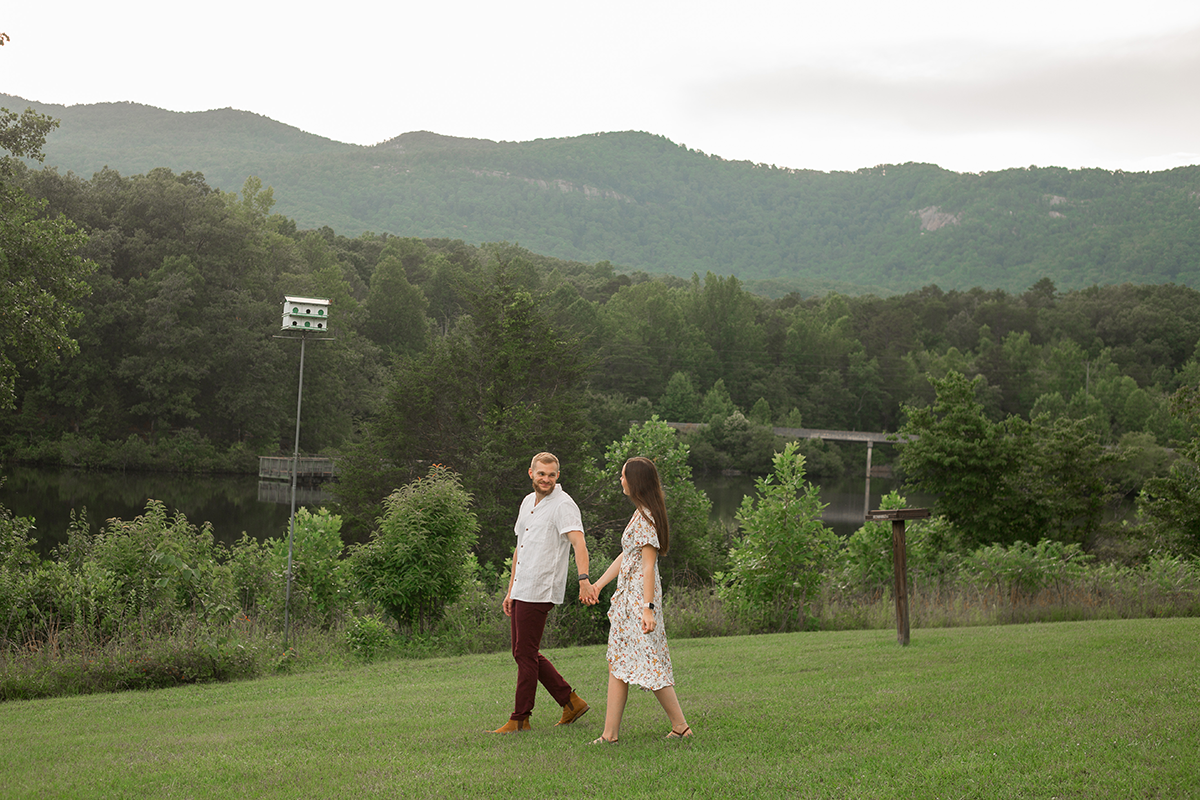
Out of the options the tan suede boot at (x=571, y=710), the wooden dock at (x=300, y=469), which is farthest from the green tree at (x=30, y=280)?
the wooden dock at (x=300, y=469)

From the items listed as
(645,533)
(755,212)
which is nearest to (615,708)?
(645,533)

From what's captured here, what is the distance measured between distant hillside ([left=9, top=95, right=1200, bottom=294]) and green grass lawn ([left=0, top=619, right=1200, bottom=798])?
128368mm

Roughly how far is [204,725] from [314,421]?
2034 inches

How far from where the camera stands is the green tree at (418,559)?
41.8ft

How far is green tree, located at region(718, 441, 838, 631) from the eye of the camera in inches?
520

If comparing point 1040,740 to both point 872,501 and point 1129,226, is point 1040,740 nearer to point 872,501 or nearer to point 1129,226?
point 872,501

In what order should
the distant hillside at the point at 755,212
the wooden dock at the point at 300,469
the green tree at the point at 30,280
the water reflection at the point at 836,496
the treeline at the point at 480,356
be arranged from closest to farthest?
the green tree at the point at 30,280, the treeline at the point at 480,356, the water reflection at the point at 836,496, the wooden dock at the point at 300,469, the distant hillside at the point at 755,212

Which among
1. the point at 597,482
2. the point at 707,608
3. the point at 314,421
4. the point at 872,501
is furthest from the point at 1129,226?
the point at 707,608

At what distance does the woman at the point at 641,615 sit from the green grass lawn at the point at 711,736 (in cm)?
24

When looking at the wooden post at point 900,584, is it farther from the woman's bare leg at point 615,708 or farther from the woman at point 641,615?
the woman's bare leg at point 615,708

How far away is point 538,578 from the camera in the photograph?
5.99m

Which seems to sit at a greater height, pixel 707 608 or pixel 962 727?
pixel 962 727

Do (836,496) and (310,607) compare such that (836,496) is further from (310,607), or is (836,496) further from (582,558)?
(582,558)

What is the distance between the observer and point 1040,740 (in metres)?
5.19
